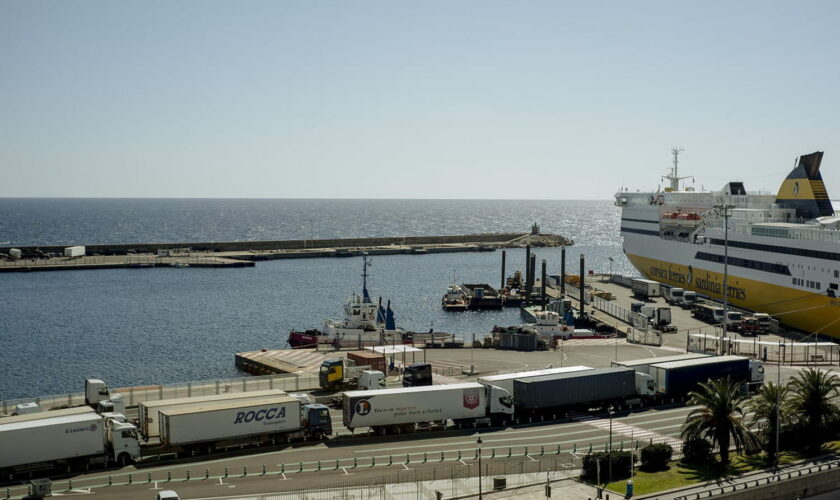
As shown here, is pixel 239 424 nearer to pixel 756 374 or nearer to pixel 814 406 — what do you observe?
pixel 814 406

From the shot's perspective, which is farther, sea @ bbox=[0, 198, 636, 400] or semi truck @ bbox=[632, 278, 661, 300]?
semi truck @ bbox=[632, 278, 661, 300]

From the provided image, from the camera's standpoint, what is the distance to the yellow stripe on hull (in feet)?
212

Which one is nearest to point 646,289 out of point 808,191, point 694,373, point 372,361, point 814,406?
point 808,191

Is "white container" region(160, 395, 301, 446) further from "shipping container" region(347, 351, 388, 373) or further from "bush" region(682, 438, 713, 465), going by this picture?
"bush" region(682, 438, 713, 465)

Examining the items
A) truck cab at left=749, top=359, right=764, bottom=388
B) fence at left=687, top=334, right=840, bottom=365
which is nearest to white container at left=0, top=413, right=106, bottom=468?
truck cab at left=749, top=359, right=764, bottom=388

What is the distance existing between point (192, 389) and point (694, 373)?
28972mm

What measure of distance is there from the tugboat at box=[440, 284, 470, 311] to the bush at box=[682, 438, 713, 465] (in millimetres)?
67063

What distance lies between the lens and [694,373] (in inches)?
1853

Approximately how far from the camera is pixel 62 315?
304 ft

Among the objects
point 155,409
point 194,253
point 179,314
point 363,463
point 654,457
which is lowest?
point 179,314

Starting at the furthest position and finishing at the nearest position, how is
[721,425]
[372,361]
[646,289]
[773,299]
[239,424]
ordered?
[646,289], [773,299], [372,361], [239,424], [721,425]

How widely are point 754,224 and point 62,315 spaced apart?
2920 inches

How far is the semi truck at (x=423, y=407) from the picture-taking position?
1544 inches

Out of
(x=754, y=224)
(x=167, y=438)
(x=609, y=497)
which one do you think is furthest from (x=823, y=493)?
(x=754, y=224)
